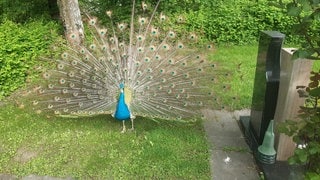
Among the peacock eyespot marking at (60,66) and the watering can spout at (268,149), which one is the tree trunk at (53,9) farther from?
the watering can spout at (268,149)

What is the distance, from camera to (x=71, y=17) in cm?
682

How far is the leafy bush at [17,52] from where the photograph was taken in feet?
17.6

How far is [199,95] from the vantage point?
14.4 ft

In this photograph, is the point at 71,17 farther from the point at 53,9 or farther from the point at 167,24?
the point at 53,9

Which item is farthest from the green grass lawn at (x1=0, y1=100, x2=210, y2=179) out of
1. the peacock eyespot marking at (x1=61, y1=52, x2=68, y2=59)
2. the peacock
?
the peacock eyespot marking at (x1=61, y1=52, x2=68, y2=59)

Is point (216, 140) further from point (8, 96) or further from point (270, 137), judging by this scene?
point (8, 96)

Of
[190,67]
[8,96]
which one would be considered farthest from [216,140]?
[8,96]

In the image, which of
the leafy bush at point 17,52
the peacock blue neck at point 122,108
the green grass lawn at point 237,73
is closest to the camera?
the peacock blue neck at point 122,108

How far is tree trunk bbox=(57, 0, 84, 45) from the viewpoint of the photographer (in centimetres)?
666

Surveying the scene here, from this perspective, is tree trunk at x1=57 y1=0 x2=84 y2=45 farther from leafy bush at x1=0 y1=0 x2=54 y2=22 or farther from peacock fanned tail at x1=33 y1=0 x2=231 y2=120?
→ peacock fanned tail at x1=33 y1=0 x2=231 y2=120

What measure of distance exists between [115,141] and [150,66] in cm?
107

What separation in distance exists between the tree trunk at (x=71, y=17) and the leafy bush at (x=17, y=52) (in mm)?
562

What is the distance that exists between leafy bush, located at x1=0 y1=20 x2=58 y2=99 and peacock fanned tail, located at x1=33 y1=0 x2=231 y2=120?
138 cm

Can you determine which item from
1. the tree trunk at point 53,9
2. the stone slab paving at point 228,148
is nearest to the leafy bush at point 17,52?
the tree trunk at point 53,9
